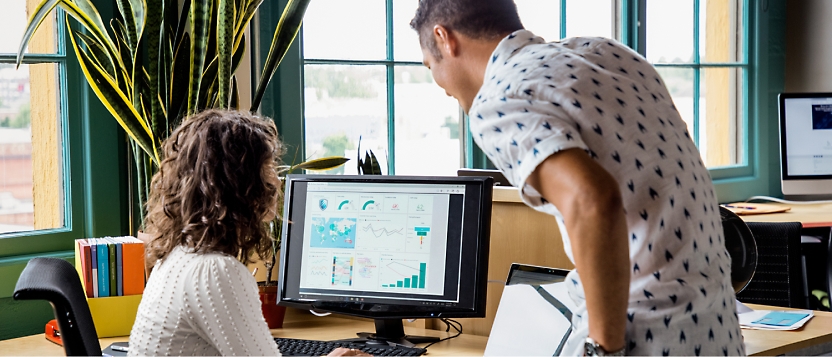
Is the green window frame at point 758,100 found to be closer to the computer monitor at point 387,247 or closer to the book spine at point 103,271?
the computer monitor at point 387,247

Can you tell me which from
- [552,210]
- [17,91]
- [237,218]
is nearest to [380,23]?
[17,91]

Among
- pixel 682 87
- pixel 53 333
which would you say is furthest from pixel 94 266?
pixel 682 87

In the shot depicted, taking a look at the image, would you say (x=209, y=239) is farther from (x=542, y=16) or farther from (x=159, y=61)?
(x=542, y=16)

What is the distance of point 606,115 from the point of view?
43.0 inches

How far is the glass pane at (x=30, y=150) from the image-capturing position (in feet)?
7.75

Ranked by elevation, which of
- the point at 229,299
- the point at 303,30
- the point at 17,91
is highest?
the point at 303,30

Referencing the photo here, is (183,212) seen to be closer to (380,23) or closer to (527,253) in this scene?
(527,253)

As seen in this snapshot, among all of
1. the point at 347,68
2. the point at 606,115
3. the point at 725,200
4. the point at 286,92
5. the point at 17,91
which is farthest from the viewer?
the point at 725,200

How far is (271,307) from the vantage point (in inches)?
83.7

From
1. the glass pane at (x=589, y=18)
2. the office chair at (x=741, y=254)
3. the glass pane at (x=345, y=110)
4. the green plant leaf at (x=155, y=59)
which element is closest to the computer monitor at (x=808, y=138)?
the glass pane at (x=589, y=18)

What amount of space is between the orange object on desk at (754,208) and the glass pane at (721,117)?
35 centimetres

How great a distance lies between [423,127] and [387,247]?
148 centimetres

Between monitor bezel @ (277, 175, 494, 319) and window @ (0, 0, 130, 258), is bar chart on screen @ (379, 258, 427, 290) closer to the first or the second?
monitor bezel @ (277, 175, 494, 319)

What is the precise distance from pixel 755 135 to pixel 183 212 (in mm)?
4255
